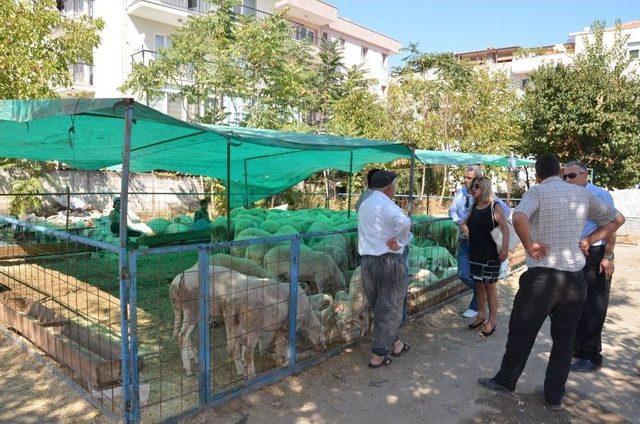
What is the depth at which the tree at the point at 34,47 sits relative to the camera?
8.96m

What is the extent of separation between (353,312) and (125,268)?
253cm

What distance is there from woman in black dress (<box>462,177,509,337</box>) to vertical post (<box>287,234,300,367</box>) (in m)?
2.09

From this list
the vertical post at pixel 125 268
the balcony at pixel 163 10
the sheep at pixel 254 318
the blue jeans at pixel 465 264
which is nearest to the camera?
the vertical post at pixel 125 268

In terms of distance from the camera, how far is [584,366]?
443 cm

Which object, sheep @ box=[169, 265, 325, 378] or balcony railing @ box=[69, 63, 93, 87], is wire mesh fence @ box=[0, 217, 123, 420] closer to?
sheep @ box=[169, 265, 325, 378]

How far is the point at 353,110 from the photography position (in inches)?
837

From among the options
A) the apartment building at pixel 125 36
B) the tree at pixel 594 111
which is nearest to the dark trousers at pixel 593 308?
the tree at pixel 594 111

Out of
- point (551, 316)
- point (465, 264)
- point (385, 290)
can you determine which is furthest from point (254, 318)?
point (465, 264)

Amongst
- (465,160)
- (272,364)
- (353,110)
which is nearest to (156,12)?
(353,110)

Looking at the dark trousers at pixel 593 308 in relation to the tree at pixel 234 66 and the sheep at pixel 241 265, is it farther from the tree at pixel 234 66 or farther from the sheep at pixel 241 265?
the tree at pixel 234 66

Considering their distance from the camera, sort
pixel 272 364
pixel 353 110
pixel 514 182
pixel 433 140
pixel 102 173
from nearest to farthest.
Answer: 1. pixel 272 364
2. pixel 102 173
3. pixel 433 140
4. pixel 353 110
5. pixel 514 182

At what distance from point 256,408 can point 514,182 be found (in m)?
22.8

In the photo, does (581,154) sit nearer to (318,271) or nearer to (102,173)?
(318,271)

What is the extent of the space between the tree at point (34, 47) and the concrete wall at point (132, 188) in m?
5.50
